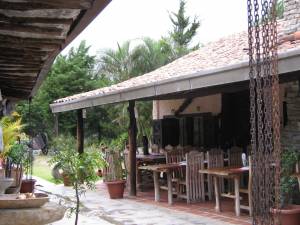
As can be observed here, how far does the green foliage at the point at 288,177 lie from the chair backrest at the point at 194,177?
205 cm

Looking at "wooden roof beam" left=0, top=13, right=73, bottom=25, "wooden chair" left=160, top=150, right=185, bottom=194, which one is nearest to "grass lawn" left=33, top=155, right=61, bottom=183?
"wooden chair" left=160, top=150, right=185, bottom=194

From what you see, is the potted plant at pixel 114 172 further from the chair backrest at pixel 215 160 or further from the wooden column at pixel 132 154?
the chair backrest at pixel 215 160

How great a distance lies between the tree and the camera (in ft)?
110

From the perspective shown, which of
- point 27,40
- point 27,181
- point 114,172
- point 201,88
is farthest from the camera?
point 114,172

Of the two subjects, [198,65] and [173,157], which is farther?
[173,157]

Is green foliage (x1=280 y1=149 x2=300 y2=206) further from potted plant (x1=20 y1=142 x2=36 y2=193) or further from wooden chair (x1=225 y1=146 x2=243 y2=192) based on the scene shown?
potted plant (x1=20 y1=142 x2=36 y2=193)

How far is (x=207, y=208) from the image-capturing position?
9172 mm

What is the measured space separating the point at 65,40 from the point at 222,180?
678 cm

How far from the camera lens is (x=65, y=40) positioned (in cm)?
338

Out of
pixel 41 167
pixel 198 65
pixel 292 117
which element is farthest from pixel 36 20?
pixel 41 167

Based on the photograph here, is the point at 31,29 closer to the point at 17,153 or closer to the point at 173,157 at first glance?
the point at 17,153

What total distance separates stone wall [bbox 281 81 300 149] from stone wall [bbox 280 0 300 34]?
1001 millimetres

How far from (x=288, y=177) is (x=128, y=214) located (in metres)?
3.05

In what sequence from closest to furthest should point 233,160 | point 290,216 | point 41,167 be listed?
point 290,216 < point 233,160 < point 41,167
